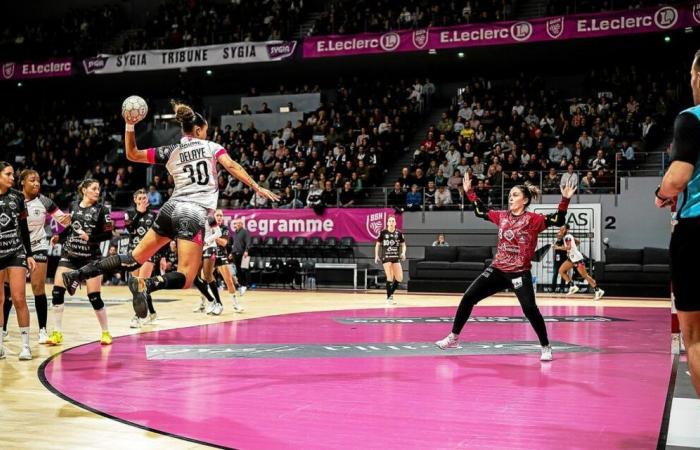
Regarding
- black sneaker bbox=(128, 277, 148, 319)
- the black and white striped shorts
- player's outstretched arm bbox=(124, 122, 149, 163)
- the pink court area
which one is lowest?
the pink court area

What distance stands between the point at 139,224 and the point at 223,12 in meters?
22.0

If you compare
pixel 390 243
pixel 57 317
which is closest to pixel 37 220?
pixel 57 317

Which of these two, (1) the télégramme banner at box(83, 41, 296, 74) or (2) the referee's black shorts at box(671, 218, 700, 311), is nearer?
(2) the referee's black shorts at box(671, 218, 700, 311)

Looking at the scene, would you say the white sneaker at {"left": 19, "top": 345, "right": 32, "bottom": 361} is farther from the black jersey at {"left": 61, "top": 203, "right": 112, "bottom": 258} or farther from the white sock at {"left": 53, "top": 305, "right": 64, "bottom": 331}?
the black jersey at {"left": 61, "top": 203, "right": 112, "bottom": 258}

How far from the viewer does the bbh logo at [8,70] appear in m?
31.0

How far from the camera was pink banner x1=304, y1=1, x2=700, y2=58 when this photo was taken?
73.5 ft

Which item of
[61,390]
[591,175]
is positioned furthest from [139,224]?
[591,175]

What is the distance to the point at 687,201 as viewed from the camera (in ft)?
12.4

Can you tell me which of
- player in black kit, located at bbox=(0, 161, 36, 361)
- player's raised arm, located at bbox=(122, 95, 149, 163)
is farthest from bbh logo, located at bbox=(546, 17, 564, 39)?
player in black kit, located at bbox=(0, 161, 36, 361)

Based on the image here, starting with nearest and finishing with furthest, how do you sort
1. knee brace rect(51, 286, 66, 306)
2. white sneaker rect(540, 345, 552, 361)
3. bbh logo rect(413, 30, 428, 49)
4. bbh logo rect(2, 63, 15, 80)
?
white sneaker rect(540, 345, 552, 361), knee brace rect(51, 286, 66, 306), bbh logo rect(413, 30, 428, 49), bbh logo rect(2, 63, 15, 80)

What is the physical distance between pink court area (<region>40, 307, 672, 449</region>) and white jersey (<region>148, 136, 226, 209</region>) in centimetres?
166

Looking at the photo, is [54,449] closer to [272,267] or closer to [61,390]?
[61,390]

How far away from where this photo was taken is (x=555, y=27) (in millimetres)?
23844

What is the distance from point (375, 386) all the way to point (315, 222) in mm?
16699
